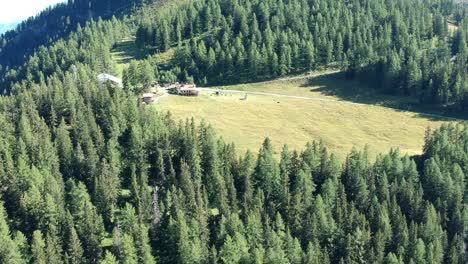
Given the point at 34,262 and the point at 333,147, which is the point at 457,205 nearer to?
the point at 333,147

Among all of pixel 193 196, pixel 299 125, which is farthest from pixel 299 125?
Answer: pixel 193 196

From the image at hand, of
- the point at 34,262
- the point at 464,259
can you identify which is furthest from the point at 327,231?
the point at 34,262

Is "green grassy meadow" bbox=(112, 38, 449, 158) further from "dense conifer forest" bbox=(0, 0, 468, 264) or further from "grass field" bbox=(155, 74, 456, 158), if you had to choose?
"dense conifer forest" bbox=(0, 0, 468, 264)

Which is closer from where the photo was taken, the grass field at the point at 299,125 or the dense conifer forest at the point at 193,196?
the dense conifer forest at the point at 193,196

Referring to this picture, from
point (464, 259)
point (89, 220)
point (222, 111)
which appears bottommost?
point (464, 259)

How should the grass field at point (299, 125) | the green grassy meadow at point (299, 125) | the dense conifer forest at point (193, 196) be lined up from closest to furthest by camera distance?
the dense conifer forest at point (193, 196), the green grassy meadow at point (299, 125), the grass field at point (299, 125)

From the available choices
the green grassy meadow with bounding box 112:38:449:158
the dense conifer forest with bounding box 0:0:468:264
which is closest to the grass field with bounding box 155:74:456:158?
the green grassy meadow with bounding box 112:38:449:158

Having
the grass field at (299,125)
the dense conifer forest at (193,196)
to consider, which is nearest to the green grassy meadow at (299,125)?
the grass field at (299,125)

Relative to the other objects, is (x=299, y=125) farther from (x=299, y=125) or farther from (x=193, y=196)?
(x=193, y=196)

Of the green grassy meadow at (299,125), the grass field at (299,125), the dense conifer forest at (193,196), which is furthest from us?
the grass field at (299,125)

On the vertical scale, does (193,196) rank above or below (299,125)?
below

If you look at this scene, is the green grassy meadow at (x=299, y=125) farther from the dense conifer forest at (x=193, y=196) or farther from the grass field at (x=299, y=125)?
the dense conifer forest at (x=193, y=196)
